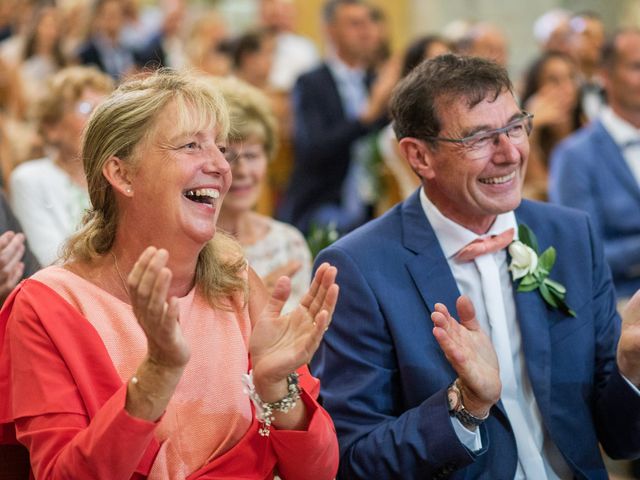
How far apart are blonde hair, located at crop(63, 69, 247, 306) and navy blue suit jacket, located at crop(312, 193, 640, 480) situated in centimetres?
35

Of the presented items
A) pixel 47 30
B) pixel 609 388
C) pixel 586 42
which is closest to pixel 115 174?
pixel 609 388

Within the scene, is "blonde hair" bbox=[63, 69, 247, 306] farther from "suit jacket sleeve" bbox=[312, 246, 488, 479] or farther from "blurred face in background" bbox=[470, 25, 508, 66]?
"blurred face in background" bbox=[470, 25, 508, 66]

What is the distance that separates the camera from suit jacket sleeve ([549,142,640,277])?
14.3 ft

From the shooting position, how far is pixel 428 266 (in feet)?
8.75

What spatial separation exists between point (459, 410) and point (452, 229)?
1.74 ft

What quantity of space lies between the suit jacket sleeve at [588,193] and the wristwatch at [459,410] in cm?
214

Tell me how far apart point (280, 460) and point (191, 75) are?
937mm

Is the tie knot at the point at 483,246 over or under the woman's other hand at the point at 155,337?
under

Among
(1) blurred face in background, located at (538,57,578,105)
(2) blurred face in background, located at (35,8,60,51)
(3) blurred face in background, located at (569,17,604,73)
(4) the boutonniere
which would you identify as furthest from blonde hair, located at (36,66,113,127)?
(3) blurred face in background, located at (569,17,604,73)

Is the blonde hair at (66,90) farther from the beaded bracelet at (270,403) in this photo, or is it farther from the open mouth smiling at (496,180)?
the beaded bracelet at (270,403)

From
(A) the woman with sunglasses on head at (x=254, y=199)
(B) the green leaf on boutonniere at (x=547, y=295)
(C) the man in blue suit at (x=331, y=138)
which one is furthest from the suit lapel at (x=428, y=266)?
(C) the man in blue suit at (x=331, y=138)

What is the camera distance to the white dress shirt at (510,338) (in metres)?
2.62

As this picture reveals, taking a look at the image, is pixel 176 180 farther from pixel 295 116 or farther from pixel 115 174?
pixel 295 116

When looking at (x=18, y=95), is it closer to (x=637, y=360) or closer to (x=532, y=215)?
(x=532, y=215)
